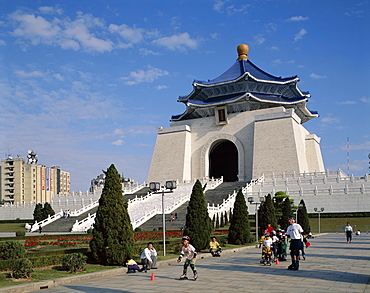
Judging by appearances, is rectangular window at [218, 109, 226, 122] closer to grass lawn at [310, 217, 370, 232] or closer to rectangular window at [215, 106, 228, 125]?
rectangular window at [215, 106, 228, 125]

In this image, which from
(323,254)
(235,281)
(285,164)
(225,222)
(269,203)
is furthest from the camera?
(285,164)

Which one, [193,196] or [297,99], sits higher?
[297,99]

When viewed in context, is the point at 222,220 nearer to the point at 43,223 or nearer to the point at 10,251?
the point at 43,223

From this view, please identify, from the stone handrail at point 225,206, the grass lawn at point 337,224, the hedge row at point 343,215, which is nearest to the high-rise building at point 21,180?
the stone handrail at point 225,206

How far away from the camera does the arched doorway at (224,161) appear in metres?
49.2

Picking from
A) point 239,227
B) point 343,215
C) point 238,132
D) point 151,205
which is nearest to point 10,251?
point 239,227

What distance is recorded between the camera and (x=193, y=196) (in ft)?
52.3

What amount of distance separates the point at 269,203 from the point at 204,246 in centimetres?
712

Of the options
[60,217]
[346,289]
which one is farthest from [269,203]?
[60,217]

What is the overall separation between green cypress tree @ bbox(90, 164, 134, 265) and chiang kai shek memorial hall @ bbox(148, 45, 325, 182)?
31.2 meters

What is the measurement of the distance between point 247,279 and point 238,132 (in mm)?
37426

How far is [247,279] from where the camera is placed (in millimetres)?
9242

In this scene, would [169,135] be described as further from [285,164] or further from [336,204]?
[336,204]

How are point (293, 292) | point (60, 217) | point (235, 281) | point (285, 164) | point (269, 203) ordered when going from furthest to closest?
1. point (285, 164)
2. point (60, 217)
3. point (269, 203)
4. point (235, 281)
5. point (293, 292)
